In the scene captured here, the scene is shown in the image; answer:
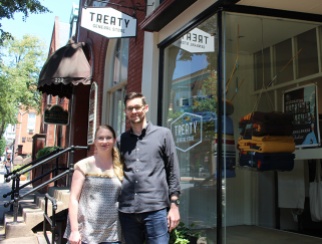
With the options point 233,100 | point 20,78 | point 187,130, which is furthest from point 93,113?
point 20,78

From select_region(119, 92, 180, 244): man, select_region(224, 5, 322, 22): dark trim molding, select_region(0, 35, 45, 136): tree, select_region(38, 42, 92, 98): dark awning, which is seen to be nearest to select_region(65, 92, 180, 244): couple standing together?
select_region(119, 92, 180, 244): man

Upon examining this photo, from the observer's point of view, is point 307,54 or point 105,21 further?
point 105,21

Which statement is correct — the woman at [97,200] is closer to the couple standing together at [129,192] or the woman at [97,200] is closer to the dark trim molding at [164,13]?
the couple standing together at [129,192]

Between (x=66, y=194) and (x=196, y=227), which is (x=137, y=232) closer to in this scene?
(x=196, y=227)

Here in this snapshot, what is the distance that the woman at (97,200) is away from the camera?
105 inches

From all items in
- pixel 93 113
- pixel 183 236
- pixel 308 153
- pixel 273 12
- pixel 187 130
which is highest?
pixel 273 12

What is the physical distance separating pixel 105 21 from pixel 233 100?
2341 mm

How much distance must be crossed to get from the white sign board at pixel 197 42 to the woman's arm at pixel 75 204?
8.30 ft

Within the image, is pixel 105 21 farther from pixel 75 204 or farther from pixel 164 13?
pixel 75 204

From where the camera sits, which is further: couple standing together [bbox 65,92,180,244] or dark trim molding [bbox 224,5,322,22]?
dark trim molding [bbox 224,5,322,22]

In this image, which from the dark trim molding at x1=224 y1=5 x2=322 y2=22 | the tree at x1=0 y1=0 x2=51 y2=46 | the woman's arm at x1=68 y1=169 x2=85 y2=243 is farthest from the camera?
the tree at x1=0 y1=0 x2=51 y2=46

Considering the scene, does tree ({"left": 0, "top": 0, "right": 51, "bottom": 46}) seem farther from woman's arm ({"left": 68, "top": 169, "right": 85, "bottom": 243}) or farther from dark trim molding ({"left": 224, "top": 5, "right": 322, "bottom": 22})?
woman's arm ({"left": 68, "top": 169, "right": 85, "bottom": 243})

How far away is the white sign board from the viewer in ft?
15.0

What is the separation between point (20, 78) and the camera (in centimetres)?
2375
